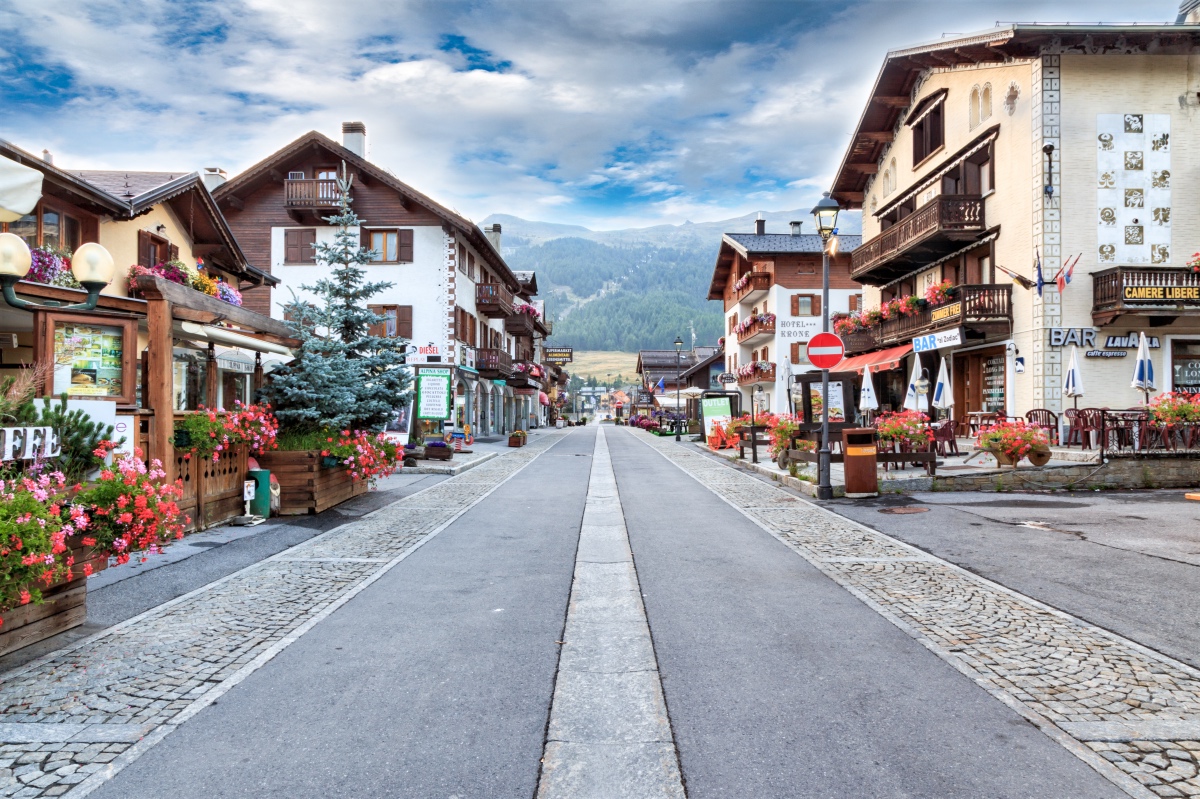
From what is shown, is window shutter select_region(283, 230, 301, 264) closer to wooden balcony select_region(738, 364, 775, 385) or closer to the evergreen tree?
the evergreen tree

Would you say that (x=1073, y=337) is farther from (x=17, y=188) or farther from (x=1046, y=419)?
(x=17, y=188)

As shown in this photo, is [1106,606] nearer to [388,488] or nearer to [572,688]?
[572,688]

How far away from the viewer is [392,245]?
3419 cm

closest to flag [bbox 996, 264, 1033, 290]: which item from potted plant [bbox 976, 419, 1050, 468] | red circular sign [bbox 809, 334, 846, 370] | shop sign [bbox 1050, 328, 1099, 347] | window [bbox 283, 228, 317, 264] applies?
shop sign [bbox 1050, 328, 1099, 347]

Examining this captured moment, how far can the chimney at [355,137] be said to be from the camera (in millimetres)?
35500

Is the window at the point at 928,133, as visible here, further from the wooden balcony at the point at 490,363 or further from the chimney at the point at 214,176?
the chimney at the point at 214,176

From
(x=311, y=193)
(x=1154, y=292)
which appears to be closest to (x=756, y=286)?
(x=311, y=193)

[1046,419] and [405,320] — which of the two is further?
[405,320]

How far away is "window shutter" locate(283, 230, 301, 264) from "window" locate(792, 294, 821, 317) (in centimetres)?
2658

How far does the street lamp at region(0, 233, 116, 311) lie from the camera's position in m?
7.23

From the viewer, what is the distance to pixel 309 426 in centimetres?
1170

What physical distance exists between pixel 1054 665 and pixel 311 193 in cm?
3319

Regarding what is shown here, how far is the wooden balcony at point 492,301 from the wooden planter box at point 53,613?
1359 inches

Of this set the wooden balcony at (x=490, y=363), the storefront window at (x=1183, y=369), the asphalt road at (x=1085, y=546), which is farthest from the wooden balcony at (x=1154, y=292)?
the wooden balcony at (x=490, y=363)
